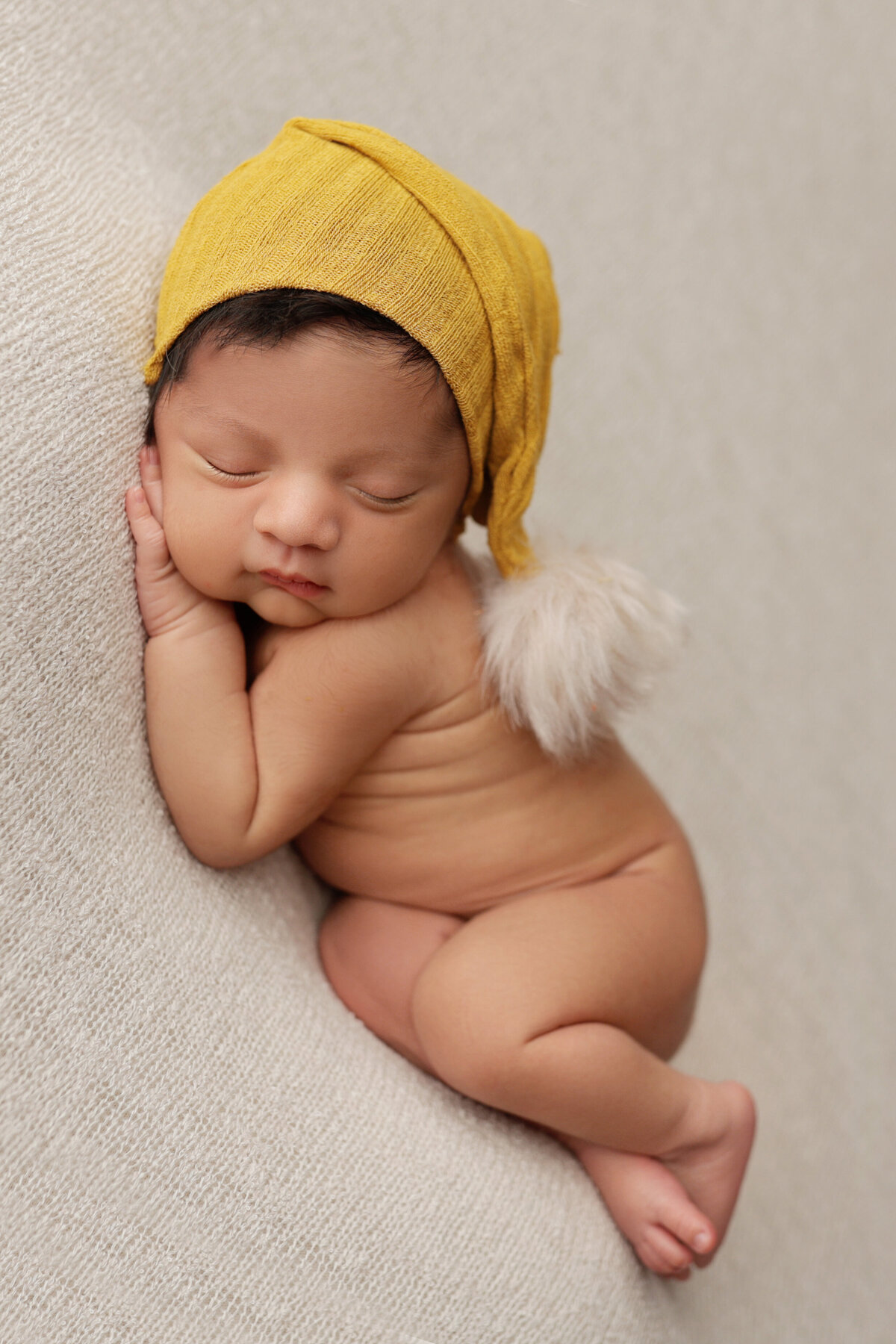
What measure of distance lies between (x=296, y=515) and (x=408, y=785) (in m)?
0.26

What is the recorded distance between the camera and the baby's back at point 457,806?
95 cm

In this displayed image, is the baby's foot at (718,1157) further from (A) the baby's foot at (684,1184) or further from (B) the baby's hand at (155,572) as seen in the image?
(B) the baby's hand at (155,572)

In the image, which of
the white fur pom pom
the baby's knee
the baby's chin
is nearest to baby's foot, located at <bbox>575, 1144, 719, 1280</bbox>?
the baby's knee

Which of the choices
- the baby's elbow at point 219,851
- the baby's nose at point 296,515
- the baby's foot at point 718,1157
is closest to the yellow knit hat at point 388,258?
the baby's nose at point 296,515

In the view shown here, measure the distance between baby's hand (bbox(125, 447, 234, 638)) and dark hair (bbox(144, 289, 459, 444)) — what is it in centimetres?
10

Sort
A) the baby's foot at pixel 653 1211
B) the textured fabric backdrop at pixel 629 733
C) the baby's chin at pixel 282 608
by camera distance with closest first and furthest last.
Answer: the textured fabric backdrop at pixel 629 733 → the baby's chin at pixel 282 608 → the baby's foot at pixel 653 1211

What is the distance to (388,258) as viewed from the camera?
79 cm

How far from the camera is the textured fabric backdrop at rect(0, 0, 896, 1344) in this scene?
0.75 m

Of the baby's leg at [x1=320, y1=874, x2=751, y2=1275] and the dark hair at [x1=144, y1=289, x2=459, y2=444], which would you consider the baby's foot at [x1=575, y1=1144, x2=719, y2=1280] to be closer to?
the baby's leg at [x1=320, y1=874, x2=751, y2=1275]

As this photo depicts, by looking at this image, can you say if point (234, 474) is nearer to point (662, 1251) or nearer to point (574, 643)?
point (574, 643)

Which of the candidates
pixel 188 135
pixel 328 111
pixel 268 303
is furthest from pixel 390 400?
pixel 328 111

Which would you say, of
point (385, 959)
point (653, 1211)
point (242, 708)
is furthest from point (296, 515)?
point (653, 1211)

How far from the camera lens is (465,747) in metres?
0.97

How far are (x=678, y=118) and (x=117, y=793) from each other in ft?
4.28
